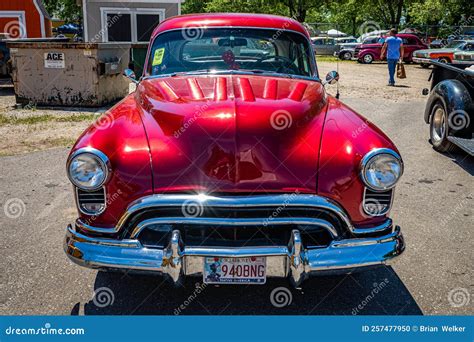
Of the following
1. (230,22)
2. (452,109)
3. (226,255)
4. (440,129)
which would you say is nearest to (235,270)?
(226,255)

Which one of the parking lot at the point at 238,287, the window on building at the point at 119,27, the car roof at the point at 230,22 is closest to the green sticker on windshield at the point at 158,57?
the car roof at the point at 230,22

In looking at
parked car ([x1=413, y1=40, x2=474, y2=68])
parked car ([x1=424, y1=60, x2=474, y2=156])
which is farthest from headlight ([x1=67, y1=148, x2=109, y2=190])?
parked car ([x1=413, y1=40, x2=474, y2=68])

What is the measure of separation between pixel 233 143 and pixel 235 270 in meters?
0.68

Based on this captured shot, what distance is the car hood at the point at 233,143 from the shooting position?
269 centimetres

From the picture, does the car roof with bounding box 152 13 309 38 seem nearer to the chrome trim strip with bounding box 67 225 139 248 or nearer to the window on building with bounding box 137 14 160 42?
the chrome trim strip with bounding box 67 225 139 248

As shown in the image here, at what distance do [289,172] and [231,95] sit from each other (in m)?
0.73

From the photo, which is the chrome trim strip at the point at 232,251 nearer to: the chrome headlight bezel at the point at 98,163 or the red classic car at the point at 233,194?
the red classic car at the point at 233,194

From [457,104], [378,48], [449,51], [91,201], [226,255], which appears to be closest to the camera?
[226,255]

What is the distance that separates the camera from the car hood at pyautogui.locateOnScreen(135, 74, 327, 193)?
269cm

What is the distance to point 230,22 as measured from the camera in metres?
4.39

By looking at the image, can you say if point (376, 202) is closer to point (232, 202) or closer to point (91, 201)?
point (232, 202)

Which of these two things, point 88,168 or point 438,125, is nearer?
point 88,168

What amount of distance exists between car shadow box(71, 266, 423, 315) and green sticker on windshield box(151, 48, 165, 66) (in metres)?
1.85

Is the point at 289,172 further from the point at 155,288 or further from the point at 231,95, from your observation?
the point at 155,288
